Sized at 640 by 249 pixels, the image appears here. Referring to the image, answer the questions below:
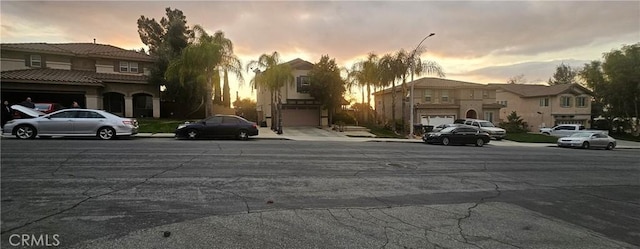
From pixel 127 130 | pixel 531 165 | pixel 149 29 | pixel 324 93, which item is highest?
pixel 149 29

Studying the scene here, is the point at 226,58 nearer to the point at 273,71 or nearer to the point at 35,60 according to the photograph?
the point at 273,71

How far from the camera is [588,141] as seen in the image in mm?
27422

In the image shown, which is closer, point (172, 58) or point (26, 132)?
point (26, 132)

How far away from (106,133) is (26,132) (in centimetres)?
309

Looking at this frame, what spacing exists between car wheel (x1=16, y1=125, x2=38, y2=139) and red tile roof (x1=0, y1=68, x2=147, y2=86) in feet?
38.3

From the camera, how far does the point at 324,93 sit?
104 ft

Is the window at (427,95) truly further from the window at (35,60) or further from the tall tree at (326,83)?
the window at (35,60)

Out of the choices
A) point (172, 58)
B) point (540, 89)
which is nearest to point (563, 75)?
point (540, 89)

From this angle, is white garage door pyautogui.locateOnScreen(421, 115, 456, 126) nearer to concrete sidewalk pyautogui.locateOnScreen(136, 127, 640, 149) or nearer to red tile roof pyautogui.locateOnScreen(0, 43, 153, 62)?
concrete sidewalk pyautogui.locateOnScreen(136, 127, 640, 149)

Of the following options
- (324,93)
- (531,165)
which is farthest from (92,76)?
(531,165)

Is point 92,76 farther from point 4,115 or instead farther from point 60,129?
Answer: point 60,129

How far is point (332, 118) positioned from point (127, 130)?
21.1m

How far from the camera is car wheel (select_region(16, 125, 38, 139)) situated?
15.6m

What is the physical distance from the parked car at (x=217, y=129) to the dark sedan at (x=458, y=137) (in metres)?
12.7
